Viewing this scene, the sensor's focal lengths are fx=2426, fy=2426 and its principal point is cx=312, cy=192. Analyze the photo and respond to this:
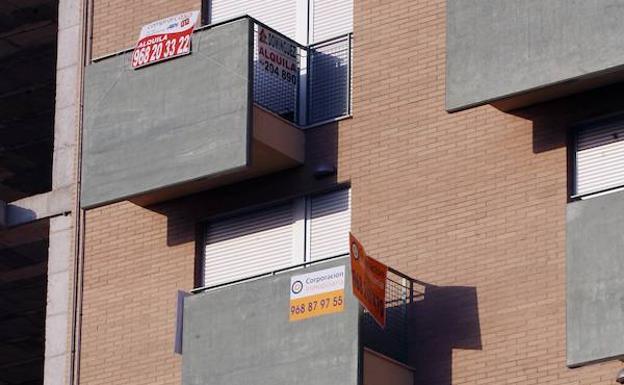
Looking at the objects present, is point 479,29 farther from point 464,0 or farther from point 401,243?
point 401,243

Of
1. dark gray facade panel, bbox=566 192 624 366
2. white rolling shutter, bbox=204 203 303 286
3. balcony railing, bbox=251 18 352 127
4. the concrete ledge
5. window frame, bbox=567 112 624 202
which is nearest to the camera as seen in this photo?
dark gray facade panel, bbox=566 192 624 366

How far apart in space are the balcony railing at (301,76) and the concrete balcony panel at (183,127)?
19.0 inches

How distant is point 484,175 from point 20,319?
17222mm

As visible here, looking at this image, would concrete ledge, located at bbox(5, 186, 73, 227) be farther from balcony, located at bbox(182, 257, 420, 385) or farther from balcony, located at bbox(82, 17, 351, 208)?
balcony, located at bbox(182, 257, 420, 385)

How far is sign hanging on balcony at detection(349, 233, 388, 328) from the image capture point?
28344mm

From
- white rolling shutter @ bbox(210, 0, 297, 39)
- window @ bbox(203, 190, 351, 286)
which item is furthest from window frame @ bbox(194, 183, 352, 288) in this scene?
white rolling shutter @ bbox(210, 0, 297, 39)

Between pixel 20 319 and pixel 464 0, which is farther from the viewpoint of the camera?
pixel 20 319

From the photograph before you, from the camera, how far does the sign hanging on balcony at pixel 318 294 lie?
94.4 feet

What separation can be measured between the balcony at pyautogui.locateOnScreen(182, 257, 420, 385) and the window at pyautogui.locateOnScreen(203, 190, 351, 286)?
662 mm

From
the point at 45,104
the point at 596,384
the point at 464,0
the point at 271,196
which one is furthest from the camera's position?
the point at 45,104

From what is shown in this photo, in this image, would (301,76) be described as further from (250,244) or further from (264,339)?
(264,339)

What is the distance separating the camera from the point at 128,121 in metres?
31.7

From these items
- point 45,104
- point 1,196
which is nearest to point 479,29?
point 45,104

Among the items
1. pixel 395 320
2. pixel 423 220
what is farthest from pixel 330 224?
pixel 395 320
